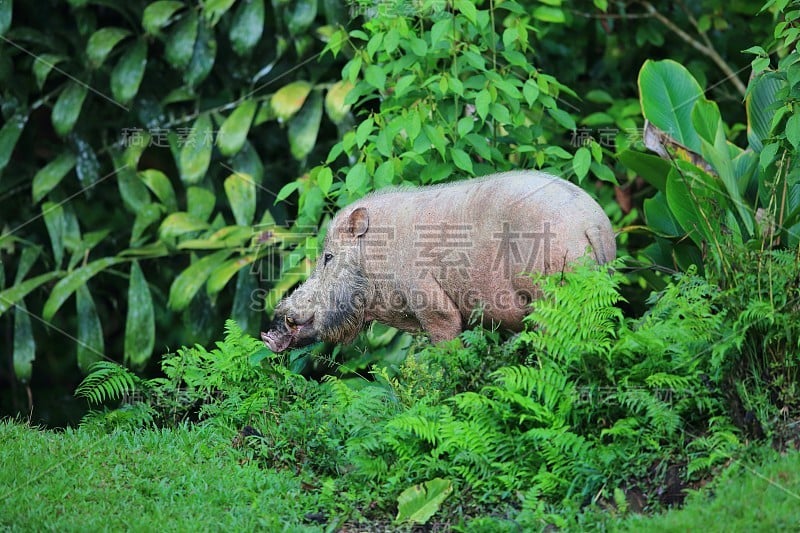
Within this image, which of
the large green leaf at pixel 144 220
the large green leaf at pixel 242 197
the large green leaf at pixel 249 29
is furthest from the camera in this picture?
the large green leaf at pixel 249 29

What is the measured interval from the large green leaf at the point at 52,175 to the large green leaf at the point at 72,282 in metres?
1.03

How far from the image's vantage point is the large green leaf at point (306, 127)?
31.5 ft

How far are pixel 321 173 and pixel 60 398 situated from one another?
6.14m

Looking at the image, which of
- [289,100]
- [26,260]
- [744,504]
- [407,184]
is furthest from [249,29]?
[744,504]

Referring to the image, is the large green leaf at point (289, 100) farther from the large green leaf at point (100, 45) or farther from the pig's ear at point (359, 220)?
the pig's ear at point (359, 220)

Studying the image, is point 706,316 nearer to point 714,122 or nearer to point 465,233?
point 465,233

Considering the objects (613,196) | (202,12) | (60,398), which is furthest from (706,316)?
(60,398)

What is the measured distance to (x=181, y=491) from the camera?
17.2 feet

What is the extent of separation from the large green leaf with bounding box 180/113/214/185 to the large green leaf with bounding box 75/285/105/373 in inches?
59.2

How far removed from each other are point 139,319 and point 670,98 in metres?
5.34

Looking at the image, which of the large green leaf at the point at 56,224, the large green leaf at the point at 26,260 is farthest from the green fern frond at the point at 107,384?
the large green leaf at the point at 26,260

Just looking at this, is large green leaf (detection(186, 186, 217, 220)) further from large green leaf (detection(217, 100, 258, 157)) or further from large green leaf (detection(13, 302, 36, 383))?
large green leaf (detection(13, 302, 36, 383))

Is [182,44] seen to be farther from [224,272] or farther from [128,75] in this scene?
[224,272]

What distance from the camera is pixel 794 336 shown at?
5.05 meters
